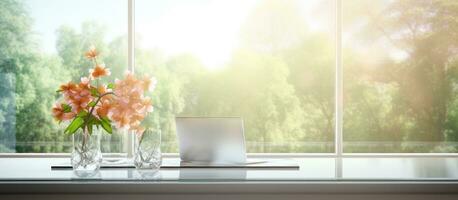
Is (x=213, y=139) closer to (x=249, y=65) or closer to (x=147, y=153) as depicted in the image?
(x=147, y=153)

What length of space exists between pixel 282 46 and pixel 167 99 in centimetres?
113

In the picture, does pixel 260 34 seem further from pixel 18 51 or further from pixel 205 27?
pixel 18 51

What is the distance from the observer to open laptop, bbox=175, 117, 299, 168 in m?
2.71

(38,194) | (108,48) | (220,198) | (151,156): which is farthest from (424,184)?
(108,48)

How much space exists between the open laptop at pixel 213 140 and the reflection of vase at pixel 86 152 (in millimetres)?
505

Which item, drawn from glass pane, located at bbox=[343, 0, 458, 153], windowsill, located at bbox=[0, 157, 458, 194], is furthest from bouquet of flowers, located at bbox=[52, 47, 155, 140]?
glass pane, located at bbox=[343, 0, 458, 153]

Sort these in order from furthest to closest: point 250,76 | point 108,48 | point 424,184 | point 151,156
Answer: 1. point 250,76
2. point 108,48
3. point 151,156
4. point 424,184

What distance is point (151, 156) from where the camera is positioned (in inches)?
91.7

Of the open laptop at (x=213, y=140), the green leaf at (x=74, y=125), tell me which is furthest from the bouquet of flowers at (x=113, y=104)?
the open laptop at (x=213, y=140)

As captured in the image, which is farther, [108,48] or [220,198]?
[108,48]

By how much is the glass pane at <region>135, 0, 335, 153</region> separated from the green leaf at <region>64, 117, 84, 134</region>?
121 inches

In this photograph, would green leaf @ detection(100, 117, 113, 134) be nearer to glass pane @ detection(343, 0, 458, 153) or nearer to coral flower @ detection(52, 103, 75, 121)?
coral flower @ detection(52, 103, 75, 121)

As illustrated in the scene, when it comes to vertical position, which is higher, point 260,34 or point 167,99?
point 260,34

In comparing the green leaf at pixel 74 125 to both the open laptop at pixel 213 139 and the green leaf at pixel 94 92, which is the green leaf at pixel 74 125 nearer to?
the green leaf at pixel 94 92
